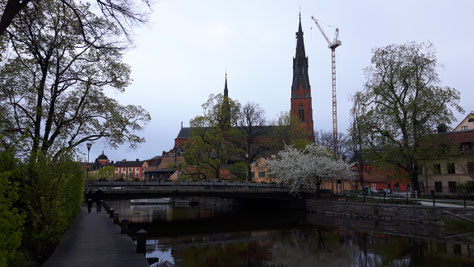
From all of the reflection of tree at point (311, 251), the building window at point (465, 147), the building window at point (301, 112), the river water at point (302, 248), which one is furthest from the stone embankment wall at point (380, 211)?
the building window at point (301, 112)

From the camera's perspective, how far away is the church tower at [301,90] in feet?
292

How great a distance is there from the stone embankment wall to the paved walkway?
77.4 ft

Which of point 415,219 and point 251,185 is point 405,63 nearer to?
point 415,219

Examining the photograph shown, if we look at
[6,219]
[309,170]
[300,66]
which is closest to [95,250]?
[6,219]

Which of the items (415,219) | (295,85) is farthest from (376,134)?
(295,85)

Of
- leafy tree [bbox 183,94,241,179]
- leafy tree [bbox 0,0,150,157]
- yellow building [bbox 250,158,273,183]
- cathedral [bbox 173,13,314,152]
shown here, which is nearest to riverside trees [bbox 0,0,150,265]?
leafy tree [bbox 0,0,150,157]

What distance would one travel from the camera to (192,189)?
34.8 metres

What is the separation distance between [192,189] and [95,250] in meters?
23.3

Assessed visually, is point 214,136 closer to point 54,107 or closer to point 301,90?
point 54,107

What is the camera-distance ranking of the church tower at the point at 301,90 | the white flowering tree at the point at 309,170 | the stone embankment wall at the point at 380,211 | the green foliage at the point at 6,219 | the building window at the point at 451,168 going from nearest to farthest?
1. the green foliage at the point at 6,219
2. the stone embankment wall at the point at 380,211
3. the white flowering tree at the point at 309,170
4. the building window at the point at 451,168
5. the church tower at the point at 301,90

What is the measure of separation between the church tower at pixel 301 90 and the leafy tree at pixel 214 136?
4350 centimetres

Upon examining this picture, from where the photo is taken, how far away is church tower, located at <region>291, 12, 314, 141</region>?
88.9 metres

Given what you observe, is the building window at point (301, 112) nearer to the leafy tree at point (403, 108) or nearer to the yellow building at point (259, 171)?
the yellow building at point (259, 171)

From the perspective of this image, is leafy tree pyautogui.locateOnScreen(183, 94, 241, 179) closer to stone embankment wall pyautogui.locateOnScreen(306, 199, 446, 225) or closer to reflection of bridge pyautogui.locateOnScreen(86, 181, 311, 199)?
reflection of bridge pyautogui.locateOnScreen(86, 181, 311, 199)
